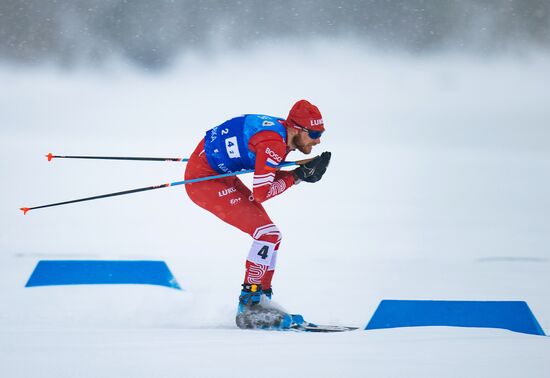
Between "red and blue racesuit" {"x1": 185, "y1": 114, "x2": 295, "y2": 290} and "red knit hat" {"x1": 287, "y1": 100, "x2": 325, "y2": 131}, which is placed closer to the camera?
"red and blue racesuit" {"x1": 185, "y1": 114, "x2": 295, "y2": 290}

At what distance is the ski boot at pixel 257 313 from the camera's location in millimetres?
3127

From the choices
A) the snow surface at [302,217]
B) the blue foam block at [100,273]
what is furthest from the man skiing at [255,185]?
the blue foam block at [100,273]

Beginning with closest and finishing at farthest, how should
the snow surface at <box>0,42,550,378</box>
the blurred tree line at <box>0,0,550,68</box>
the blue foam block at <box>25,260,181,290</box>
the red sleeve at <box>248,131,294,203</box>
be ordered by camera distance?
the snow surface at <box>0,42,550,378</box> → the red sleeve at <box>248,131,294,203</box> → the blue foam block at <box>25,260,181,290</box> → the blurred tree line at <box>0,0,550,68</box>

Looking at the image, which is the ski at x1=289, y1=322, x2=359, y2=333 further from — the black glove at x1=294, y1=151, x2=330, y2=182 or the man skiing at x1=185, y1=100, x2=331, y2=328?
the black glove at x1=294, y1=151, x2=330, y2=182

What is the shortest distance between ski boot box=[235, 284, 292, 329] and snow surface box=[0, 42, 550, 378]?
0.20 m

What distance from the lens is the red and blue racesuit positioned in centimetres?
303

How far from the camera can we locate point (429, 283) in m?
4.38

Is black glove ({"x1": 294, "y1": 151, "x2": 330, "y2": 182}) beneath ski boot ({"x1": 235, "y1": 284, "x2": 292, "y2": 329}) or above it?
above

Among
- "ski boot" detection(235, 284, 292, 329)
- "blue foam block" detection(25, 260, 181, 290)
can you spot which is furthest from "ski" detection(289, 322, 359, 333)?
"blue foam block" detection(25, 260, 181, 290)

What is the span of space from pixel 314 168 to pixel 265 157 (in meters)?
0.29

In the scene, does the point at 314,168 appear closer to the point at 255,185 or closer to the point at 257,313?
the point at 255,185

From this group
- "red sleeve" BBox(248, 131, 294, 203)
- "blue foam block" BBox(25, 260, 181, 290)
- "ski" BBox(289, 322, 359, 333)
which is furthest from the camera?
"blue foam block" BBox(25, 260, 181, 290)

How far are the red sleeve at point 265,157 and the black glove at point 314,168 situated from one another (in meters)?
0.14

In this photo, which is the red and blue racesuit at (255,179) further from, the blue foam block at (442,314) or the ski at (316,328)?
Answer: the blue foam block at (442,314)
